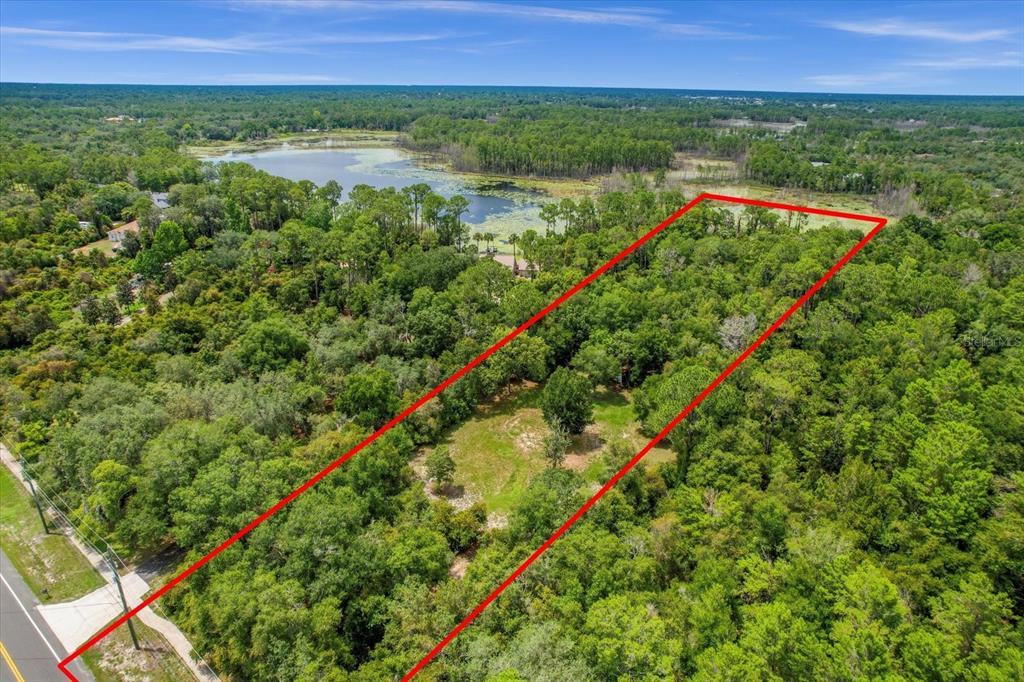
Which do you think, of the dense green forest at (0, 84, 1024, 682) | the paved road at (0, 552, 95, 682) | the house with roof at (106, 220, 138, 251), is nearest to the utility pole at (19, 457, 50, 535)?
the dense green forest at (0, 84, 1024, 682)

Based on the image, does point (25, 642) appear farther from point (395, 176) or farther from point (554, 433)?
point (395, 176)

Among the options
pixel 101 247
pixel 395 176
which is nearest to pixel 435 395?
pixel 101 247

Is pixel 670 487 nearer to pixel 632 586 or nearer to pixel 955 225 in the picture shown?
pixel 632 586

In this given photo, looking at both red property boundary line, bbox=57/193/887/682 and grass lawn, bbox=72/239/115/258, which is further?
grass lawn, bbox=72/239/115/258

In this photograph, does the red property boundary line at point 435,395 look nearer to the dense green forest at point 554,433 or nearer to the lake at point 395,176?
the dense green forest at point 554,433

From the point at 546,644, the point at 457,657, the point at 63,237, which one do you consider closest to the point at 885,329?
the point at 546,644

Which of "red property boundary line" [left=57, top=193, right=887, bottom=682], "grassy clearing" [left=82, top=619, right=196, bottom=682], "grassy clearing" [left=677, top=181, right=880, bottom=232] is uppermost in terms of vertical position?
"grassy clearing" [left=677, top=181, right=880, bottom=232]

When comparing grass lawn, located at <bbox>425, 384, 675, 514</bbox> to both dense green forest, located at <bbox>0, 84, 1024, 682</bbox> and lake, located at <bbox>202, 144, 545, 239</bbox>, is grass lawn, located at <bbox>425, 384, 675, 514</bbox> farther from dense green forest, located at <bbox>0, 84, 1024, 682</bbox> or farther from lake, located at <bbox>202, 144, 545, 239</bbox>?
lake, located at <bbox>202, 144, 545, 239</bbox>

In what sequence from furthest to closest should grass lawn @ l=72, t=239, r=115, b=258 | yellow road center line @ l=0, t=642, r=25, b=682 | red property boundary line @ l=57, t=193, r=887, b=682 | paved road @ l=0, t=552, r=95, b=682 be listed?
1. grass lawn @ l=72, t=239, r=115, b=258
2. red property boundary line @ l=57, t=193, r=887, b=682
3. paved road @ l=0, t=552, r=95, b=682
4. yellow road center line @ l=0, t=642, r=25, b=682
